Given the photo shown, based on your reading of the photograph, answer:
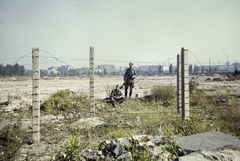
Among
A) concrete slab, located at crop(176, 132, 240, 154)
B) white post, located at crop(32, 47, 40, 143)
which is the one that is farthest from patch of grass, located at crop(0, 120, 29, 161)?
concrete slab, located at crop(176, 132, 240, 154)

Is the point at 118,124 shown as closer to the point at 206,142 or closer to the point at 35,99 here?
the point at 35,99

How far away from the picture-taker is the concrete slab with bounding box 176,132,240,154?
3.15 metres

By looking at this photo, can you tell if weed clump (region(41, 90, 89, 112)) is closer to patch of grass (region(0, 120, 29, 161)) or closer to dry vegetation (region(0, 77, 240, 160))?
dry vegetation (region(0, 77, 240, 160))

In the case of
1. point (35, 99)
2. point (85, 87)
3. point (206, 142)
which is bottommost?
point (85, 87)

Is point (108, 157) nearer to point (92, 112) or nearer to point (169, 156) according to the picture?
point (169, 156)

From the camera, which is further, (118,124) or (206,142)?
(118,124)

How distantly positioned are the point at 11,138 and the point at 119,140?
9.36ft

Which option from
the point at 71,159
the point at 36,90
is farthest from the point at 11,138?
the point at 71,159

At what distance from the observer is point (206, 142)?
3408 millimetres

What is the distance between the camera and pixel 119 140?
388 centimetres

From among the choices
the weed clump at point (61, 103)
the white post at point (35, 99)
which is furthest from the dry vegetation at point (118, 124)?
the white post at point (35, 99)

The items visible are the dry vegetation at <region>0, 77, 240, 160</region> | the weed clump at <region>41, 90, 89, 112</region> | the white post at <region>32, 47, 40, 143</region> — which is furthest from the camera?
the weed clump at <region>41, 90, 89, 112</region>

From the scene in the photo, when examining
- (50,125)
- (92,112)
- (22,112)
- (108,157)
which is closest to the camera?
Result: (108,157)

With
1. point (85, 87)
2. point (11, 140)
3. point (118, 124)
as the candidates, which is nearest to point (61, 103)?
point (118, 124)
